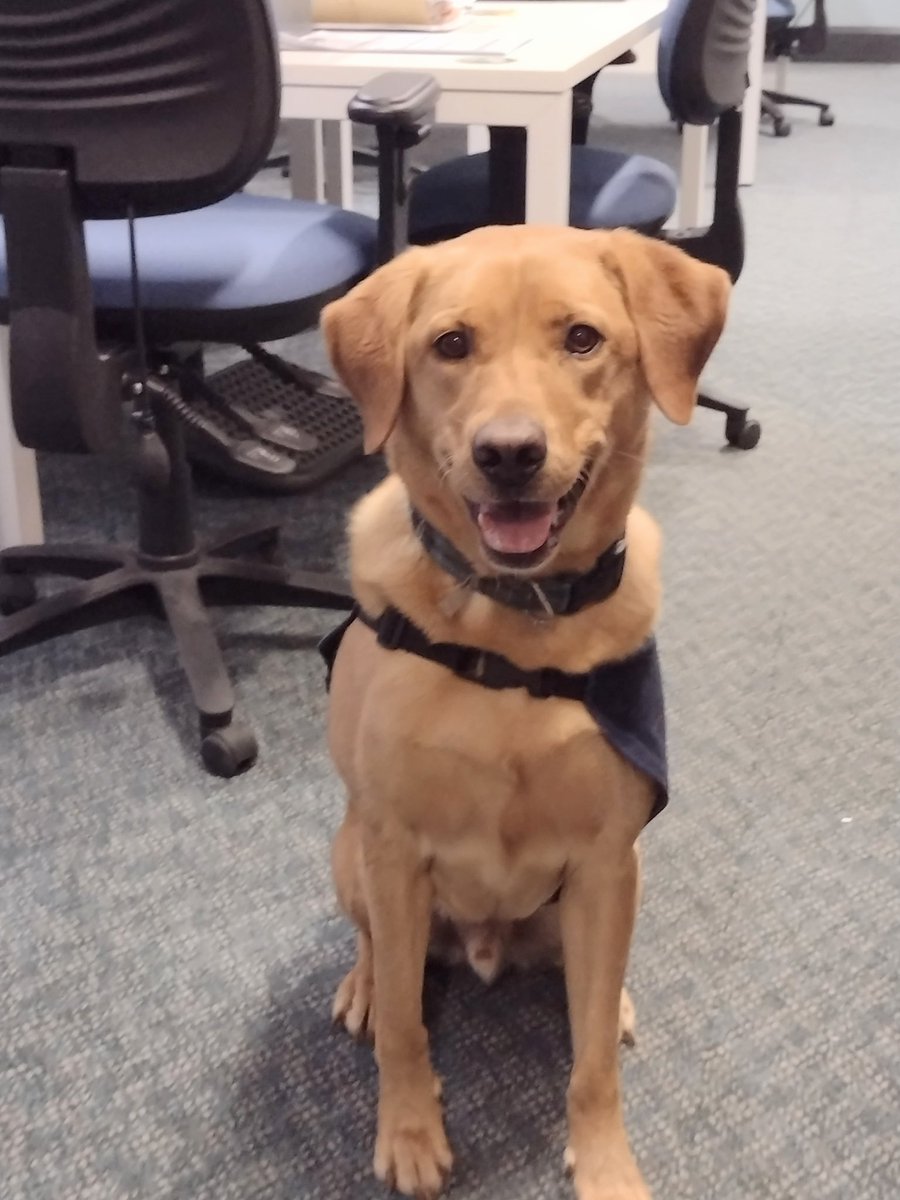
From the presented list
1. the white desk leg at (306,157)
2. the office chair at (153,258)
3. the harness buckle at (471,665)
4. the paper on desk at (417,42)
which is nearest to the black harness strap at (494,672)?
the harness buckle at (471,665)

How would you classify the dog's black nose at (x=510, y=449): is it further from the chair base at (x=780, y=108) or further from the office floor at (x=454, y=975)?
the chair base at (x=780, y=108)

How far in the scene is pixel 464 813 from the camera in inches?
39.6

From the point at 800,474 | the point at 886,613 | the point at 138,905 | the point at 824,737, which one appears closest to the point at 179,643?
the point at 138,905

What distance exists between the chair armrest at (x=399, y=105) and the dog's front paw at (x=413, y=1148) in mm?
1049

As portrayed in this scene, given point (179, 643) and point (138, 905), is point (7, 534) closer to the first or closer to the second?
point (179, 643)

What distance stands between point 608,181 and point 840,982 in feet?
4.71

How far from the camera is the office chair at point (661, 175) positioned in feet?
6.48

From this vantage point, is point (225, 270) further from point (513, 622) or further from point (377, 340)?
point (513, 622)

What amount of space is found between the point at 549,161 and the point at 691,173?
1.55 m

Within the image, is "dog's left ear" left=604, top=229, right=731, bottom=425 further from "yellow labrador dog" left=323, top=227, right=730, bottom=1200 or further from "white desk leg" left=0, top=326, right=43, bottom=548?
"white desk leg" left=0, top=326, right=43, bottom=548

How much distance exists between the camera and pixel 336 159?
3141mm

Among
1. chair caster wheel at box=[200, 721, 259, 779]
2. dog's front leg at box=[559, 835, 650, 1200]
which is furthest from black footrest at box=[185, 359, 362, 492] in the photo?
dog's front leg at box=[559, 835, 650, 1200]

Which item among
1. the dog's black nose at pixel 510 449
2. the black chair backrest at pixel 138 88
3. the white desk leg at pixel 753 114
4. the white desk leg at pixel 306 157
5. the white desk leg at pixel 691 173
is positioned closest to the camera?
the dog's black nose at pixel 510 449

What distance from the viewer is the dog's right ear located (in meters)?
1.01
